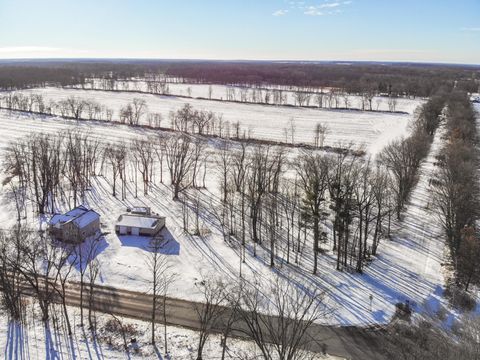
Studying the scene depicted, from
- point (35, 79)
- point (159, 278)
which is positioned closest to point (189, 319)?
point (159, 278)

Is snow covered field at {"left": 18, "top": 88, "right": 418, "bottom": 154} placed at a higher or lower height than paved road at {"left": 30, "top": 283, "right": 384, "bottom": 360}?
higher

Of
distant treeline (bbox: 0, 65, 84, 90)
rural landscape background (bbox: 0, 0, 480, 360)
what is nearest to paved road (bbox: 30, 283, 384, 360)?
rural landscape background (bbox: 0, 0, 480, 360)

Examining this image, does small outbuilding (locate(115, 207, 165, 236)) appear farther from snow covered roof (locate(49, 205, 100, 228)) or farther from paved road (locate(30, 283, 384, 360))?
paved road (locate(30, 283, 384, 360))

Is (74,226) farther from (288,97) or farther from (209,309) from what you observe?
(288,97)

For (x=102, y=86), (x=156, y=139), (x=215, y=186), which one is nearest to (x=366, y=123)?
(x=156, y=139)

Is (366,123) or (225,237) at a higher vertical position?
(366,123)

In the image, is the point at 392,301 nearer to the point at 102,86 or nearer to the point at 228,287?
the point at 228,287

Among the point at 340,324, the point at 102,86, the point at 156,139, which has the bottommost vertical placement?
the point at 340,324
